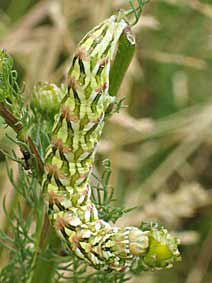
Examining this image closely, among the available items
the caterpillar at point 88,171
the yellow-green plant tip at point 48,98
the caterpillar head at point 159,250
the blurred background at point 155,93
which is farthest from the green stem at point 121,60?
the blurred background at point 155,93

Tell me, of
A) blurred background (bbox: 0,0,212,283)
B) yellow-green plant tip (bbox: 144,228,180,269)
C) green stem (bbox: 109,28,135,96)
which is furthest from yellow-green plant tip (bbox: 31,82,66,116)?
blurred background (bbox: 0,0,212,283)

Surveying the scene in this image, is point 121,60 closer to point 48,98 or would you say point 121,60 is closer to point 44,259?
point 48,98

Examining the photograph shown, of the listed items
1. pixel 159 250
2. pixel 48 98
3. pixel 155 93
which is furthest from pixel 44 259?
pixel 155 93

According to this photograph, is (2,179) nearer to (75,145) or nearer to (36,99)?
(36,99)

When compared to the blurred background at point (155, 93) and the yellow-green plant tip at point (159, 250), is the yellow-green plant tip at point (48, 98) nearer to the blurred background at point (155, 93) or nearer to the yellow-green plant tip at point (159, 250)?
the yellow-green plant tip at point (159, 250)

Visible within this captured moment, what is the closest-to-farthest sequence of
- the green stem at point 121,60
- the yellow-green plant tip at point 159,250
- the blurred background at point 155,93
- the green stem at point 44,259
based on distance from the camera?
the yellow-green plant tip at point 159,250 → the green stem at point 121,60 → the green stem at point 44,259 → the blurred background at point 155,93

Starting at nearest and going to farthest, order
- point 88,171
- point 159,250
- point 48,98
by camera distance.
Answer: point 159,250 < point 88,171 < point 48,98

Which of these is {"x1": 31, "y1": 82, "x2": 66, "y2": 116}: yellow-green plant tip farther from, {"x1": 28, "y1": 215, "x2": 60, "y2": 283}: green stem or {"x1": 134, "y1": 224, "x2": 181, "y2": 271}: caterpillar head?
{"x1": 134, "y1": 224, "x2": 181, "y2": 271}: caterpillar head
